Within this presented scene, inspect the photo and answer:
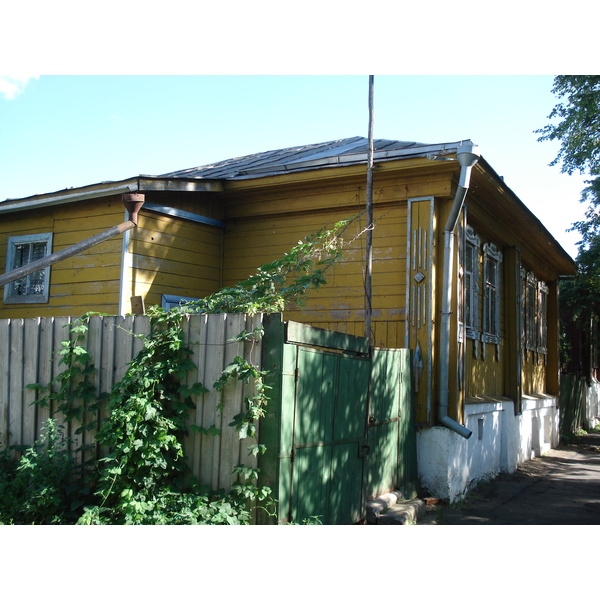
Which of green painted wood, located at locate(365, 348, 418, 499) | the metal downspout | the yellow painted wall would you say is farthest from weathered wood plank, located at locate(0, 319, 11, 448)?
the yellow painted wall

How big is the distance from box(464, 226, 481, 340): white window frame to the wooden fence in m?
6.03

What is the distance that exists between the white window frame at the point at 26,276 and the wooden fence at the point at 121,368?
3.19 metres

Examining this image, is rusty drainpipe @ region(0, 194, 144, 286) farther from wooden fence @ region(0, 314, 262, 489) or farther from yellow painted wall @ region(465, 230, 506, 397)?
yellow painted wall @ region(465, 230, 506, 397)

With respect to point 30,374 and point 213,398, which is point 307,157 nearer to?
point 30,374

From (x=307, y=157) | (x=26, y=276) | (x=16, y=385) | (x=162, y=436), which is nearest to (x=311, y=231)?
(x=307, y=157)

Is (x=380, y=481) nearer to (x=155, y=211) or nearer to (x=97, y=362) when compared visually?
(x=97, y=362)

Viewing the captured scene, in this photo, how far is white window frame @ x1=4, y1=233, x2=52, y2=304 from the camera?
9078 millimetres

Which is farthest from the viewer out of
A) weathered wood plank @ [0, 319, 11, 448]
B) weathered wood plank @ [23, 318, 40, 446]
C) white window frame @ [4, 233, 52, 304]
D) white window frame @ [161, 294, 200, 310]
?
white window frame @ [4, 233, 52, 304]

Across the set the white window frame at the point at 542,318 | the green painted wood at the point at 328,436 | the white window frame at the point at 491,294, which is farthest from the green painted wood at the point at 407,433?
the white window frame at the point at 542,318

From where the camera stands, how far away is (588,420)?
73.0 ft

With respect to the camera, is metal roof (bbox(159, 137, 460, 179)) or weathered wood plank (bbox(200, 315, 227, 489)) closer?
weathered wood plank (bbox(200, 315, 227, 489))

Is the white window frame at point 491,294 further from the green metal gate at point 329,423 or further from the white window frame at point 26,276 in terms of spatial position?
the white window frame at point 26,276

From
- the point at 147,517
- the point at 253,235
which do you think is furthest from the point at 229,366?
→ the point at 253,235

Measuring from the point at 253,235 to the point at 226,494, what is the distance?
569 centimetres
